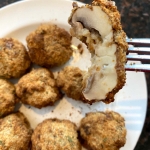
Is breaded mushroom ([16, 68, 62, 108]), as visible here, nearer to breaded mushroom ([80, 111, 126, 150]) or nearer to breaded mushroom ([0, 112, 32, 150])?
breaded mushroom ([0, 112, 32, 150])

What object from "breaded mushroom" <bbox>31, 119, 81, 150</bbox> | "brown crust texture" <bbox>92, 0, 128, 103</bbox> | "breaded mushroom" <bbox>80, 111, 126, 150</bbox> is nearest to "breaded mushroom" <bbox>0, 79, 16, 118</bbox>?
"breaded mushroom" <bbox>31, 119, 81, 150</bbox>

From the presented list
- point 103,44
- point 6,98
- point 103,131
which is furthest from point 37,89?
point 103,44

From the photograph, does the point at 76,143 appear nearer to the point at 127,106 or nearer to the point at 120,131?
the point at 120,131


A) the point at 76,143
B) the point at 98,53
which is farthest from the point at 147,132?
the point at 98,53

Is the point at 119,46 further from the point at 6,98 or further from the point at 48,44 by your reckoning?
the point at 6,98

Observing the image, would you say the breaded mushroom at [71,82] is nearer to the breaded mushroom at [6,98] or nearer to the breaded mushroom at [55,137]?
the breaded mushroom at [55,137]
